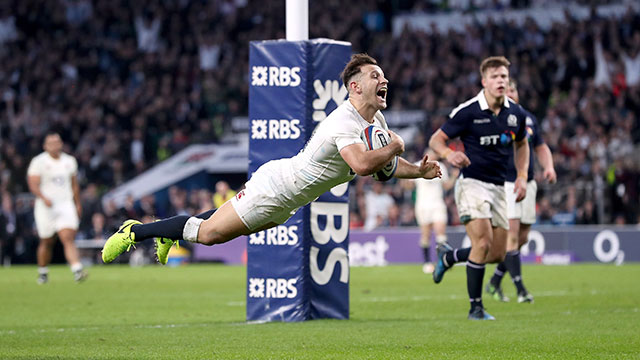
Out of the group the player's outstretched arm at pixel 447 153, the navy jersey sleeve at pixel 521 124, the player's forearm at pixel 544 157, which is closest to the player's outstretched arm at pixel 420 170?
the player's outstretched arm at pixel 447 153

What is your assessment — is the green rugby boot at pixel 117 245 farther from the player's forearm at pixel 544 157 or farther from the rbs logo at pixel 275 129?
the player's forearm at pixel 544 157

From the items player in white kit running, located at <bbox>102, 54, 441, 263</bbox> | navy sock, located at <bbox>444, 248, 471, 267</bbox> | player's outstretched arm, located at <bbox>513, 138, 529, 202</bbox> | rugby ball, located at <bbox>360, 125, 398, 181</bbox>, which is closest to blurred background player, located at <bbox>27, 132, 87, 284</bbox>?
navy sock, located at <bbox>444, 248, 471, 267</bbox>

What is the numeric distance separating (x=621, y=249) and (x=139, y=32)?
20048 millimetres

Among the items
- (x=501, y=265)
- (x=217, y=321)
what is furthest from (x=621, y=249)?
(x=217, y=321)

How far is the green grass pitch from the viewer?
328 inches

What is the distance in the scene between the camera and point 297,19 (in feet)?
36.9

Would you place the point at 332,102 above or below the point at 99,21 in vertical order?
below

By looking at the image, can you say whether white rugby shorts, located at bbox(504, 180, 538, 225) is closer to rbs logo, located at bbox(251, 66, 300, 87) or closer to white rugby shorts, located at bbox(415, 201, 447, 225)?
rbs logo, located at bbox(251, 66, 300, 87)

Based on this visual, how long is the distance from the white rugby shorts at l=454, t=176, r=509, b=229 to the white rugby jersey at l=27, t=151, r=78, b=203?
9.96 m

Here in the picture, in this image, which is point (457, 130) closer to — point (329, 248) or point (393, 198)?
point (329, 248)

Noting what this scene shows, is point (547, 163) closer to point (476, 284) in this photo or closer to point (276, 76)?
point (476, 284)

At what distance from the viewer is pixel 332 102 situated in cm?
1137

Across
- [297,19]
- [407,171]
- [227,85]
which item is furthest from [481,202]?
[227,85]

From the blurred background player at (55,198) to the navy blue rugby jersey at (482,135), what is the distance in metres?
9.66
